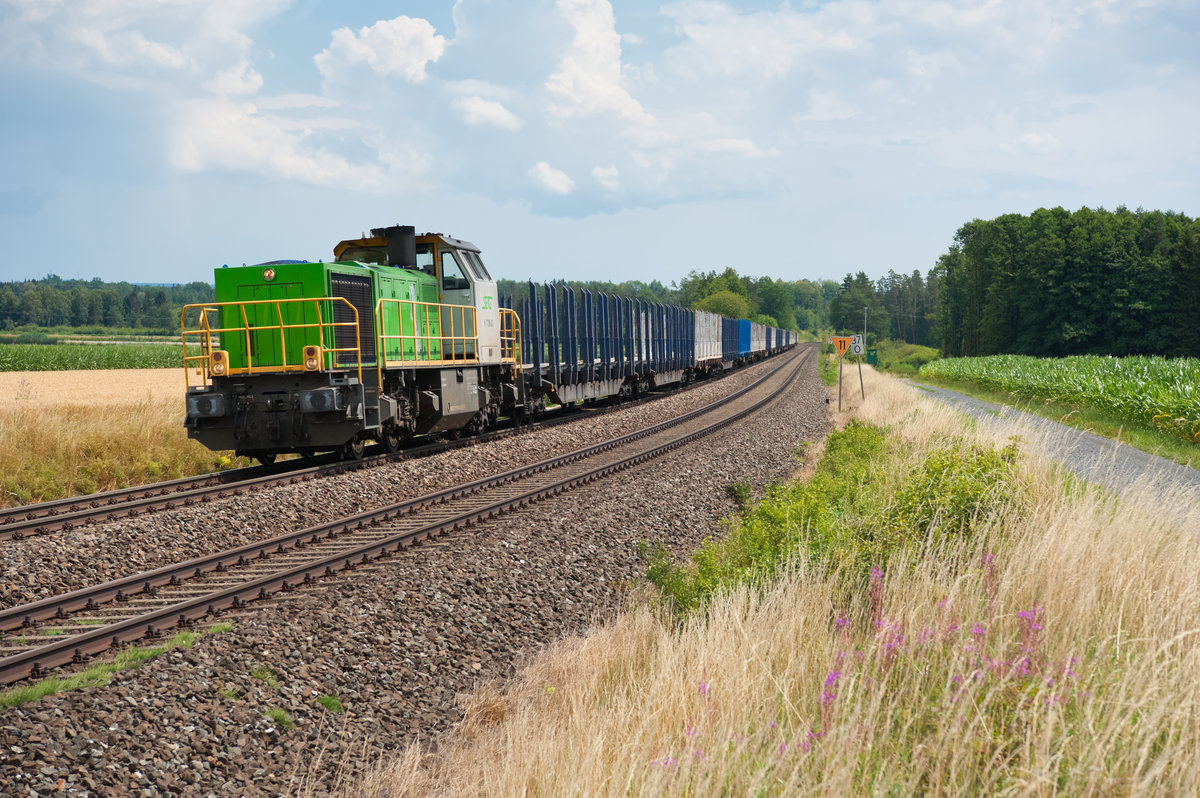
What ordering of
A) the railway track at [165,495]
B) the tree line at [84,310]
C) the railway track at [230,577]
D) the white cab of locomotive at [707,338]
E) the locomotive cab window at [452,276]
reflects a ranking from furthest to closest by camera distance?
the tree line at [84,310]
the white cab of locomotive at [707,338]
the locomotive cab window at [452,276]
the railway track at [165,495]
the railway track at [230,577]

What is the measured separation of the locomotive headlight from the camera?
11.8 meters

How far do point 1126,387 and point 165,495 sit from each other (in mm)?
23906

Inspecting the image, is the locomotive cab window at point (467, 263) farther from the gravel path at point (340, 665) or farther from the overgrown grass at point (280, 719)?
the overgrown grass at point (280, 719)

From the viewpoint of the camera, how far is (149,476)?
1313 cm

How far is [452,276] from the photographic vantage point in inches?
619

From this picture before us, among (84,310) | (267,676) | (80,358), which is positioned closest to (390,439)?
(267,676)

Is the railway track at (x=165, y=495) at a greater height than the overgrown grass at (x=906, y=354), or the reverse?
the railway track at (x=165, y=495)

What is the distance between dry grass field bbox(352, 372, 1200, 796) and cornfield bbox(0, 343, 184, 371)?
5015 cm

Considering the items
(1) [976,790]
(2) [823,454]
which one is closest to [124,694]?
(1) [976,790]

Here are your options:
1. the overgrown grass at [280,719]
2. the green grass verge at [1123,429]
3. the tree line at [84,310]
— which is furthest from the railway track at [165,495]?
the tree line at [84,310]

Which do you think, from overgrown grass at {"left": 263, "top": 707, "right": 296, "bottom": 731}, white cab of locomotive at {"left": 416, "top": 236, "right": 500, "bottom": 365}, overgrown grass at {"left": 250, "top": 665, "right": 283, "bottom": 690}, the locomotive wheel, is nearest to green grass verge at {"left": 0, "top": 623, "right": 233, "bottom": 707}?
overgrown grass at {"left": 250, "top": 665, "right": 283, "bottom": 690}

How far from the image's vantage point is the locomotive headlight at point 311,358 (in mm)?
11797

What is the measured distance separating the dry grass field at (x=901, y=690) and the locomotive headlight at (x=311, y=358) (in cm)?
707

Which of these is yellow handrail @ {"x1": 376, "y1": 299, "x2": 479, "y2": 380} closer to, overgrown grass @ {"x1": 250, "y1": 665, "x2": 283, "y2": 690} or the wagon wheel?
the wagon wheel
